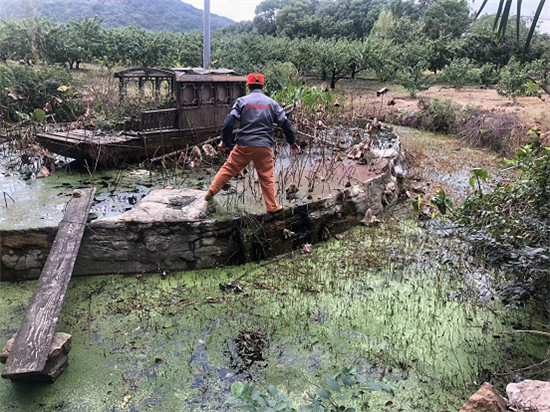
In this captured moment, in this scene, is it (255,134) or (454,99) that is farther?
(454,99)

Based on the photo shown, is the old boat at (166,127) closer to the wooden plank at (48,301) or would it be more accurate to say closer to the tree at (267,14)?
the wooden plank at (48,301)

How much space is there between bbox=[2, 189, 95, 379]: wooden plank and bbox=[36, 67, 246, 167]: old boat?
1.49m

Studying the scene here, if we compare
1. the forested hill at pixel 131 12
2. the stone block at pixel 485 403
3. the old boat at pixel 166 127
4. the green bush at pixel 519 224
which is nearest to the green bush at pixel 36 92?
the old boat at pixel 166 127

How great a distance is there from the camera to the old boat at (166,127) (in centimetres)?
550

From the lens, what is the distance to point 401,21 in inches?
1082

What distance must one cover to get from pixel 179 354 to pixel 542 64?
1953cm

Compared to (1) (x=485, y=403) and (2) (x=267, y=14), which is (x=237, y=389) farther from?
(2) (x=267, y=14)

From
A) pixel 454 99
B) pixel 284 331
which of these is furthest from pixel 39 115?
pixel 454 99

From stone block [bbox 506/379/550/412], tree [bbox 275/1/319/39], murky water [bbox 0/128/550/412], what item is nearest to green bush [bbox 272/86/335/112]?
murky water [bbox 0/128/550/412]

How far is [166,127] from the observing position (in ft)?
20.0

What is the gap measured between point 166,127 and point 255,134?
94.7 inches

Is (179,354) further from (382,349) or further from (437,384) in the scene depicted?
(437,384)

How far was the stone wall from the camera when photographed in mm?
3941

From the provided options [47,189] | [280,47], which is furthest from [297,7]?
[47,189]
